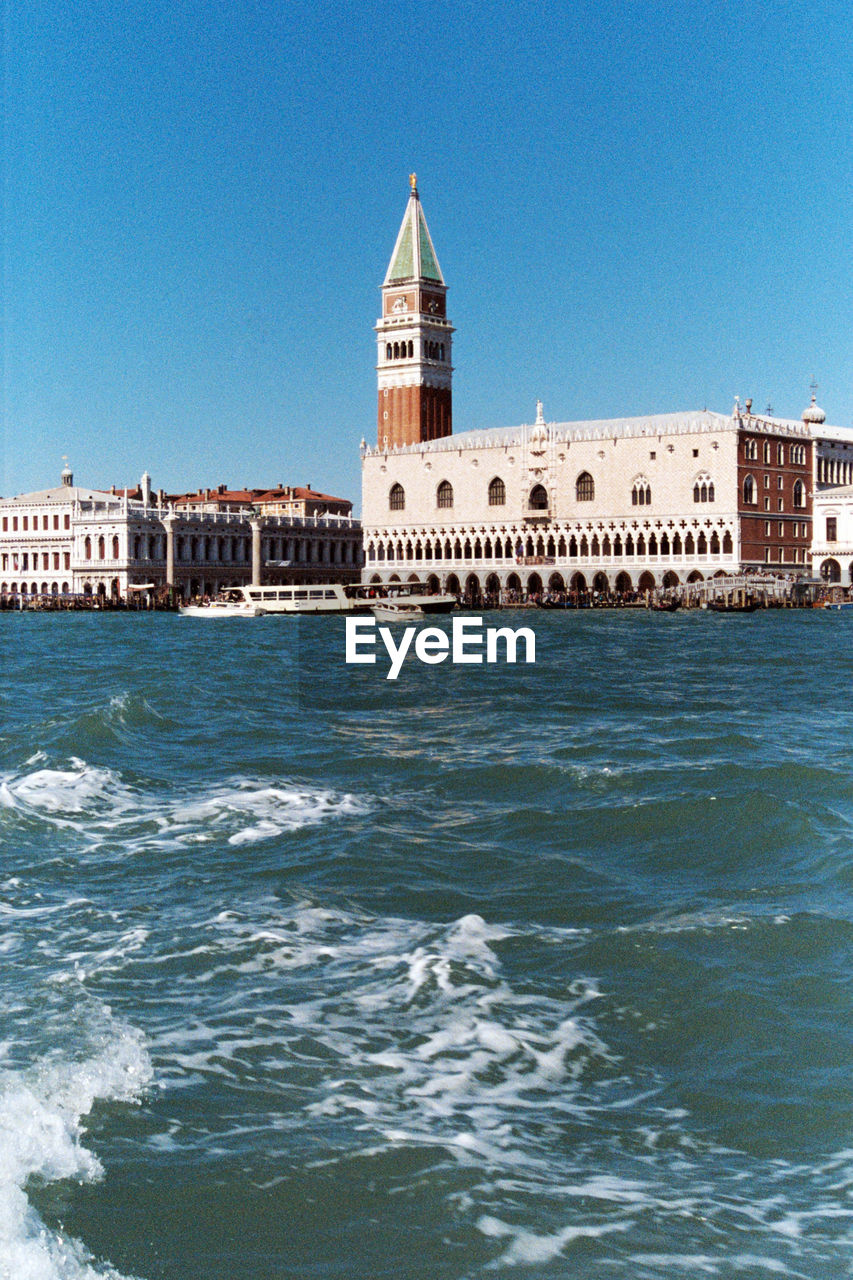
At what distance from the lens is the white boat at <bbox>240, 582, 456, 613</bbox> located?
75.9 metres

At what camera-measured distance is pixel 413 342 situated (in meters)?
96.4

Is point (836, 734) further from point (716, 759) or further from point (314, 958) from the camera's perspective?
point (314, 958)

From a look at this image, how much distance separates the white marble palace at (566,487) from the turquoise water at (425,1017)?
2456 inches

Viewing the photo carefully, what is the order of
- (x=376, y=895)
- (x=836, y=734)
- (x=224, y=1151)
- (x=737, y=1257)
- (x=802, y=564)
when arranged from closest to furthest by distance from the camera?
(x=737, y=1257), (x=224, y=1151), (x=376, y=895), (x=836, y=734), (x=802, y=564)

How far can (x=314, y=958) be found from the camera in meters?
8.52

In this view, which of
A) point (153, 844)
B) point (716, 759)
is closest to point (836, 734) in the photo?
point (716, 759)

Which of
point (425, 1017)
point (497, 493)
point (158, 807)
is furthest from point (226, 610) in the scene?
point (425, 1017)

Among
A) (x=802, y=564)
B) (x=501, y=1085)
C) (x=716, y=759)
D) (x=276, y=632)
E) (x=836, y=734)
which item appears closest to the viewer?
(x=501, y=1085)

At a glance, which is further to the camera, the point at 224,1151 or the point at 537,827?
the point at 537,827

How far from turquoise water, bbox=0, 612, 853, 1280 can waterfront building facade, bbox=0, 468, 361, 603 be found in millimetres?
78811

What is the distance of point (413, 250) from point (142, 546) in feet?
86.5

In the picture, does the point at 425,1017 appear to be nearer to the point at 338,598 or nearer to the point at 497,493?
the point at 338,598

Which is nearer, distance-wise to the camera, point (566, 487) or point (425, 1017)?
point (425, 1017)

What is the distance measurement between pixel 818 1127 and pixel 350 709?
17.3 meters
